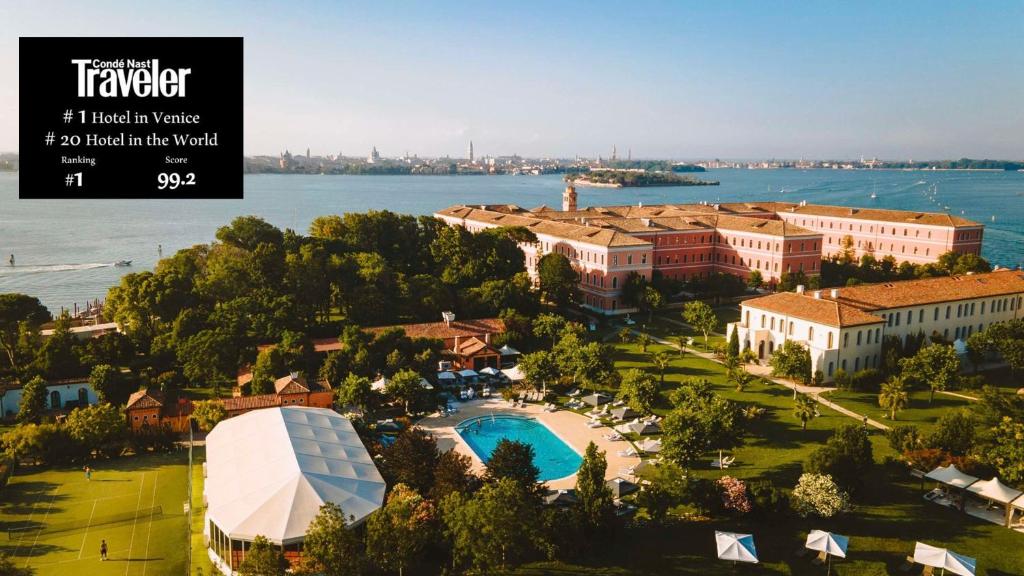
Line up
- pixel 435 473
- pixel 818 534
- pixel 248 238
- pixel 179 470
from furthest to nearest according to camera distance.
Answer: pixel 248 238, pixel 179 470, pixel 435 473, pixel 818 534

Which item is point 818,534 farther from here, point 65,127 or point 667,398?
point 65,127

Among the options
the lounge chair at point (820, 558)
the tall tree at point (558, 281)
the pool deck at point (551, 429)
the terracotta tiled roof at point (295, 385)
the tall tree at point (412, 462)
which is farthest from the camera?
the tall tree at point (558, 281)

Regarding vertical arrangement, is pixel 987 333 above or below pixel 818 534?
above

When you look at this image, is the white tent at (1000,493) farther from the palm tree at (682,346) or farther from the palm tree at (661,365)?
the palm tree at (682,346)

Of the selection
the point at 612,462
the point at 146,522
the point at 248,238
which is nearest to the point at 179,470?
the point at 146,522

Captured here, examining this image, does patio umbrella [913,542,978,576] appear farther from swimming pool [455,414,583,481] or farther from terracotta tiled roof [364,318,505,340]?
terracotta tiled roof [364,318,505,340]

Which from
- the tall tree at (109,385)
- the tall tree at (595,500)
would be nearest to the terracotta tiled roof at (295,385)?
the tall tree at (109,385)

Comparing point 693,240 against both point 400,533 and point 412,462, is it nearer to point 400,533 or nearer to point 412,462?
point 412,462
